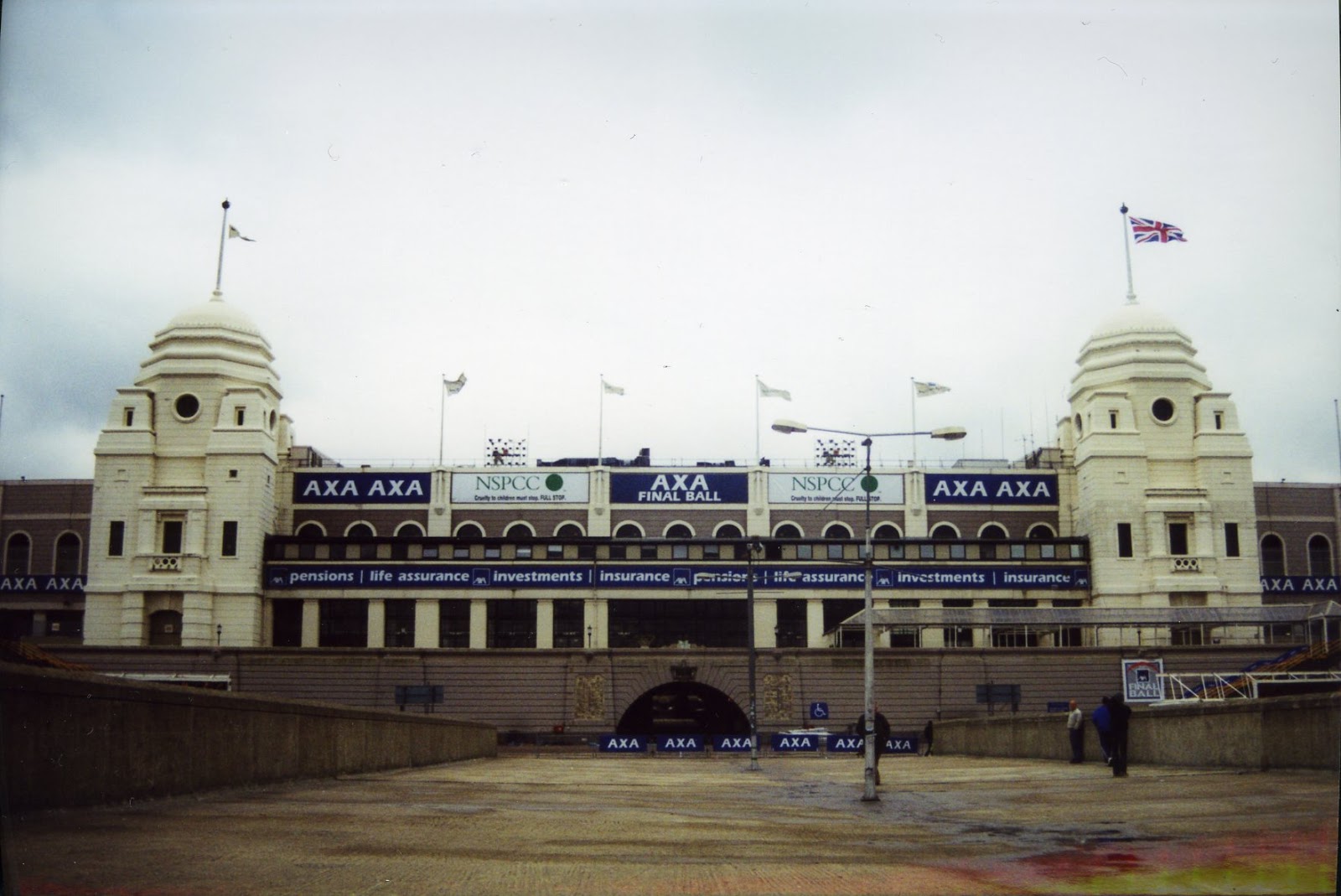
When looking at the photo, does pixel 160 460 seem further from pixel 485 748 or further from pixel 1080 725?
pixel 1080 725

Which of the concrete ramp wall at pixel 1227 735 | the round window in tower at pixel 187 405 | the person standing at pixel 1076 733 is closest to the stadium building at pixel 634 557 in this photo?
the round window in tower at pixel 187 405

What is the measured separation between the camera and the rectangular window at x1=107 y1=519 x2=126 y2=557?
72062 millimetres

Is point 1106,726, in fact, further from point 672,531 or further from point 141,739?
point 672,531

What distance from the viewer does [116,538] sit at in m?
72.4

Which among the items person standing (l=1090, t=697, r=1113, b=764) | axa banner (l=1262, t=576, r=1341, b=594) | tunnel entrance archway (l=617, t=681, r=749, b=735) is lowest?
tunnel entrance archway (l=617, t=681, r=749, b=735)

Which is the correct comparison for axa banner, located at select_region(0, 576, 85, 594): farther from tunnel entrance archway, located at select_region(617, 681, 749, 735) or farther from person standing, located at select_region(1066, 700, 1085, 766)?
person standing, located at select_region(1066, 700, 1085, 766)

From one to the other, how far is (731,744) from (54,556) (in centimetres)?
4612

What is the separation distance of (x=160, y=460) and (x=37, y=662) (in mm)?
24661

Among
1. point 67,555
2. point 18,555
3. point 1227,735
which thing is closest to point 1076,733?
point 1227,735

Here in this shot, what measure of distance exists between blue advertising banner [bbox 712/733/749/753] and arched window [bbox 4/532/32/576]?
46796 millimetres

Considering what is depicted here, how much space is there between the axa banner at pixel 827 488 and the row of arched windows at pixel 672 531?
1.54 metres

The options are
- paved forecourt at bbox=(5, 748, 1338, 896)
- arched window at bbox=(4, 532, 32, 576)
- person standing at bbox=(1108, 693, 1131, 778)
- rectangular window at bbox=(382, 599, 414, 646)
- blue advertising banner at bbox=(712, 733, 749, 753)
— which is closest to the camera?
paved forecourt at bbox=(5, 748, 1338, 896)

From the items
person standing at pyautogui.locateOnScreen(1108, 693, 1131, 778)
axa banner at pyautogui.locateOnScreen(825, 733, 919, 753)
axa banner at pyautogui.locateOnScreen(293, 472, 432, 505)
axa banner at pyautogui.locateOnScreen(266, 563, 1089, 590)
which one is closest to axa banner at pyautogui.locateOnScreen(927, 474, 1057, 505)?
axa banner at pyautogui.locateOnScreen(266, 563, 1089, 590)

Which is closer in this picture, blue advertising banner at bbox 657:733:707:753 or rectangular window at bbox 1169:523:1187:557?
blue advertising banner at bbox 657:733:707:753
